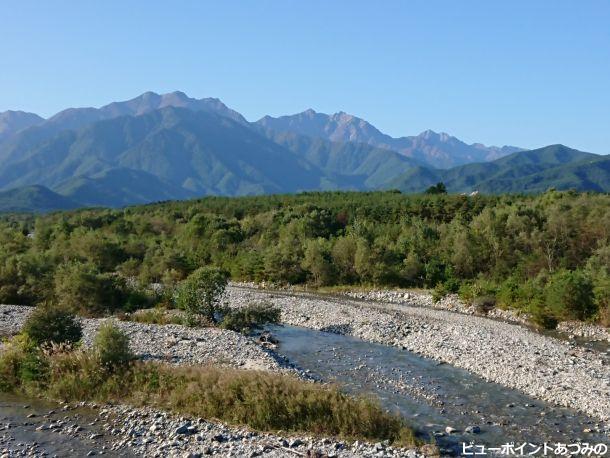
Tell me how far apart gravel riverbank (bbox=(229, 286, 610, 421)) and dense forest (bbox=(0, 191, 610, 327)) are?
5.32 metres

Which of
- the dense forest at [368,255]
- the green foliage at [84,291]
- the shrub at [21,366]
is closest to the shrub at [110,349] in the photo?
the shrub at [21,366]

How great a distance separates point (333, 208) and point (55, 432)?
72.2m

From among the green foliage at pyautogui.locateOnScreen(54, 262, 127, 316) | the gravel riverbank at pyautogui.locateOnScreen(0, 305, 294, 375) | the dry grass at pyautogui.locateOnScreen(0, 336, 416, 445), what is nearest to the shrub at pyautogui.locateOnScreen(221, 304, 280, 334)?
the gravel riverbank at pyautogui.locateOnScreen(0, 305, 294, 375)

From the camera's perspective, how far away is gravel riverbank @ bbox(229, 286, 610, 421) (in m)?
21.7

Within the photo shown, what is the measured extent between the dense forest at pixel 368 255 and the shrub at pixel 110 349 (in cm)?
1662

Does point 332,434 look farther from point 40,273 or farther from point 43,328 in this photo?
point 40,273

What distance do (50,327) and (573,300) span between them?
29871mm

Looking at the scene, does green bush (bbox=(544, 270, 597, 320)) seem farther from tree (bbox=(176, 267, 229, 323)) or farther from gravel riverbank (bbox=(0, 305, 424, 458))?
tree (bbox=(176, 267, 229, 323))

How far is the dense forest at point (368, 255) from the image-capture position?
1484 inches

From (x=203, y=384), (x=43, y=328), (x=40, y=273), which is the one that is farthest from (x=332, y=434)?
(x=40, y=273)

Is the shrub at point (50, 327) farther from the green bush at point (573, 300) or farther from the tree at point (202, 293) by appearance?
the green bush at point (573, 300)

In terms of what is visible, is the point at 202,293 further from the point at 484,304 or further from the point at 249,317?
the point at 484,304

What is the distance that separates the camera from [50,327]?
944 inches

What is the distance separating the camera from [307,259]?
186 ft
